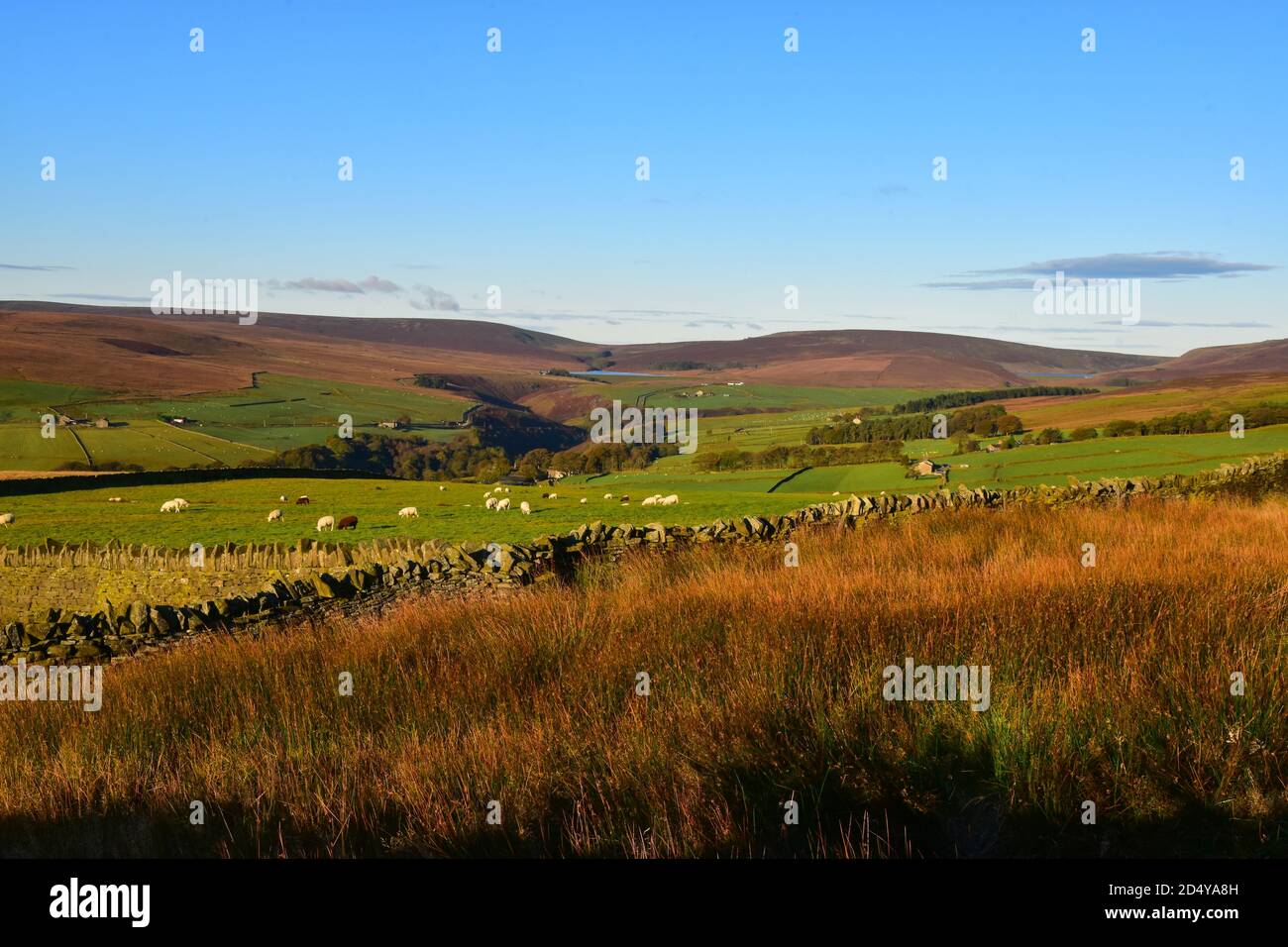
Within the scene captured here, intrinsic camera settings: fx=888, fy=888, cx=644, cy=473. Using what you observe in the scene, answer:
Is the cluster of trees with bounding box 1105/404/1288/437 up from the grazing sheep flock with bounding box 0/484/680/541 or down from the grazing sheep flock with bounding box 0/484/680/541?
up

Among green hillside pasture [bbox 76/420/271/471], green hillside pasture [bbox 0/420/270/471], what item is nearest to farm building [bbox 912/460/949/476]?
green hillside pasture [bbox 76/420/271/471]

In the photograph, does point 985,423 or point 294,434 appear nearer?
point 985,423

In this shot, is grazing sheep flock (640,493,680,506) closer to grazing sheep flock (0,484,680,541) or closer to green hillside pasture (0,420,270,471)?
grazing sheep flock (0,484,680,541)

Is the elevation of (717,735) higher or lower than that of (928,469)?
lower

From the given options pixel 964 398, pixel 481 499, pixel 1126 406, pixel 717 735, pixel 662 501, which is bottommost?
pixel 717 735

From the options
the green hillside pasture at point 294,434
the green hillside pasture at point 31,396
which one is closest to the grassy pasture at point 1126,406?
the green hillside pasture at point 294,434

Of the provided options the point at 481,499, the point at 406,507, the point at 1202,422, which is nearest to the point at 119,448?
the point at 481,499

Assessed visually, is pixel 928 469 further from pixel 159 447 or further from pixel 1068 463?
pixel 159 447

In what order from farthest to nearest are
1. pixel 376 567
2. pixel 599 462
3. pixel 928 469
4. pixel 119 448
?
pixel 119 448
pixel 599 462
pixel 928 469
pixel 376 567
